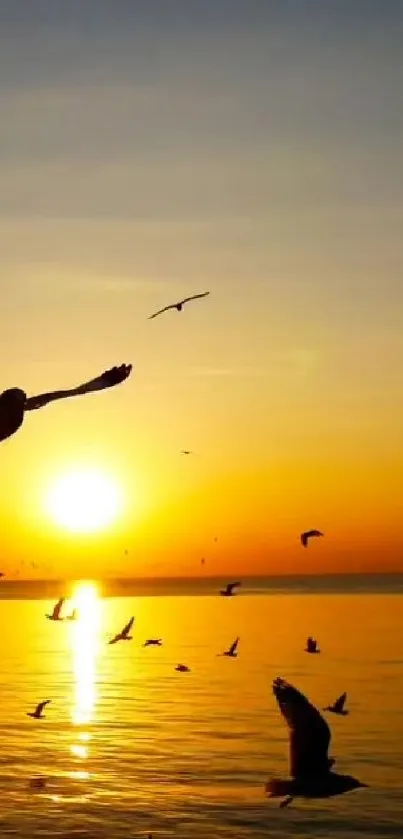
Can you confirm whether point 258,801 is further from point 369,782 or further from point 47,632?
point 47,632

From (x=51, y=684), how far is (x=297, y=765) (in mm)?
52748

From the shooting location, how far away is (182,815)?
3341cm

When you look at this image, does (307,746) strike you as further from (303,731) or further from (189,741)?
(189,741)

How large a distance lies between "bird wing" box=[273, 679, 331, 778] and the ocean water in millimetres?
10803

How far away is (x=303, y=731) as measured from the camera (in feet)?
67.0

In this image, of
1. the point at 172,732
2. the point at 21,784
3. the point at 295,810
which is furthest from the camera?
the point at 172,732

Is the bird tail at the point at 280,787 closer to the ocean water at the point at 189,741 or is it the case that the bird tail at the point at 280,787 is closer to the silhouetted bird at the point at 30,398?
the silhouetted bird at the point at 30,398

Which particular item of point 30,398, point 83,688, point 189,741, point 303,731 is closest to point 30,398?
point 30,398

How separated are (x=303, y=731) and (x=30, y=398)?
479 inches

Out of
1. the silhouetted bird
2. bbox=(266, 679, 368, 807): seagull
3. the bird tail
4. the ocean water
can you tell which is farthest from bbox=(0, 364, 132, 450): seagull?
the ocean water

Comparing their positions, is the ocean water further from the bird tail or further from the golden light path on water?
the bird tail

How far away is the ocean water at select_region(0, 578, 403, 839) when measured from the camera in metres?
33.1

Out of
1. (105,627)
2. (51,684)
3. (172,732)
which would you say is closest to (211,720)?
(172,732)

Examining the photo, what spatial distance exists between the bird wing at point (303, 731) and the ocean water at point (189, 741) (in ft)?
35.4
